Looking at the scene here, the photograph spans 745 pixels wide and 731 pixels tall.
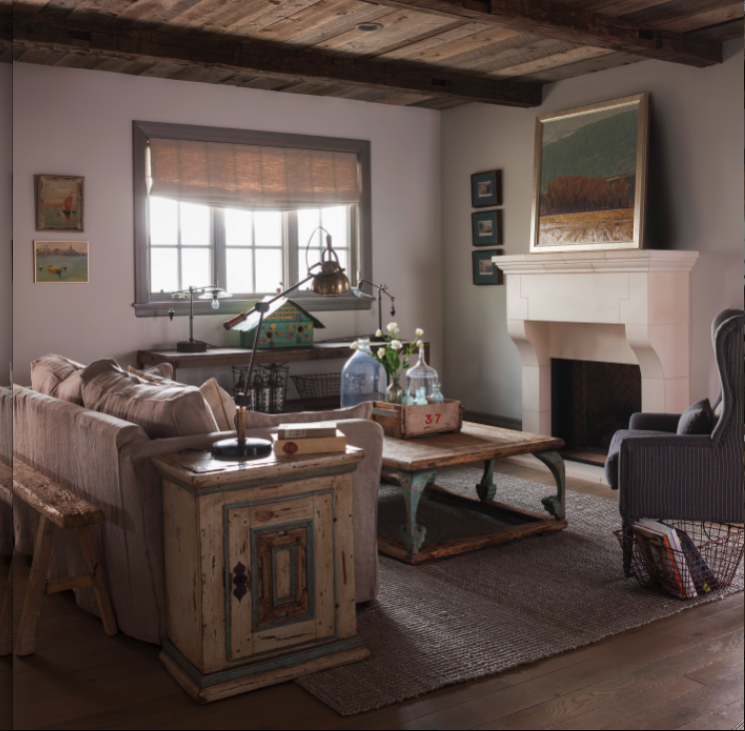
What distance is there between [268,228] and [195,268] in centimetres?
66

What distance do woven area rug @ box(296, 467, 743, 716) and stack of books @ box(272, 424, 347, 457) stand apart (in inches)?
26.9

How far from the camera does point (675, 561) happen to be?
10.1ft

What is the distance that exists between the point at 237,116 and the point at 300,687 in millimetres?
4394

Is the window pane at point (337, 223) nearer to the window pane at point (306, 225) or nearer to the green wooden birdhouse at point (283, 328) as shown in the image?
the window pane at point (306, 225)

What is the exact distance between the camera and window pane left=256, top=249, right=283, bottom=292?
6066mm

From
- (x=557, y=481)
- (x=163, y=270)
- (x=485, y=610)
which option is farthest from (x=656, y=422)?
(x=163, y=270)

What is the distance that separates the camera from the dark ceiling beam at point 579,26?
146 inches

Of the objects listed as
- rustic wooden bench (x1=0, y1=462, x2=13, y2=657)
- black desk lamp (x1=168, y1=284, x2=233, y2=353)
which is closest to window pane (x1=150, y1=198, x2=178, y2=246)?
black desk lamp (x1=168, y1=284, x2=233, y2=353)

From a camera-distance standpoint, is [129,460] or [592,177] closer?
[129,460]

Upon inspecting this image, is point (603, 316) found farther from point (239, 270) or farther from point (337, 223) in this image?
point (239, 270)

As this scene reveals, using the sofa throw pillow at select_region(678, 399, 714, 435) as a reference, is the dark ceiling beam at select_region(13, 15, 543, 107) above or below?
above

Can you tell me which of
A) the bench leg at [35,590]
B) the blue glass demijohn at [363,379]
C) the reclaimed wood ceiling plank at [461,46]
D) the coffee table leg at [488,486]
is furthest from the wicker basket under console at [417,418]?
the reclaimed wood ceiling plank at [461,46]

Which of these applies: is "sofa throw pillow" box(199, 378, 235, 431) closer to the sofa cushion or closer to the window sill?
the sofa cushion

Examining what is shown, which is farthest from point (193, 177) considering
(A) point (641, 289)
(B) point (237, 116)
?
(A) point (641, 289)
